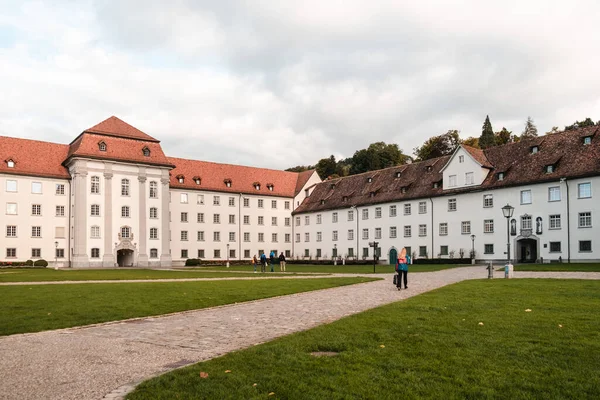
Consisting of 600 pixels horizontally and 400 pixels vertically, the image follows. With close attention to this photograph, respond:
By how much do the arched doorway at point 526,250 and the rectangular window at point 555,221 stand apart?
2.73 metres

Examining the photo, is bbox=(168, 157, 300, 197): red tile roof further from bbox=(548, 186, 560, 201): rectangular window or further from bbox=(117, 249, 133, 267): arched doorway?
bbox=(548, 186, 560, 201): rectangular window

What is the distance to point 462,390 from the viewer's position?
6230 mm

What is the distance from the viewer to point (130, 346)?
9695mm

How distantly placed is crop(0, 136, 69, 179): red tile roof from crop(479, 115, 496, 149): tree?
72.2 metres

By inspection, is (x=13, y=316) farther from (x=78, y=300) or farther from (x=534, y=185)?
(x=534, y=185)

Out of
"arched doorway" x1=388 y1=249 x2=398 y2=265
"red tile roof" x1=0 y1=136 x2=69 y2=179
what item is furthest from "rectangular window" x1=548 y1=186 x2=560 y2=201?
"red tile roof" x1=0 y1=136 x2=69 y2=179

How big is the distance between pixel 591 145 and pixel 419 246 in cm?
2052

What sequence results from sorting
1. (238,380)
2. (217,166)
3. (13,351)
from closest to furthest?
(238,380)
(13,351)
(217,166)

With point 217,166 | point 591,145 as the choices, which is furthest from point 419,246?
point 217,166

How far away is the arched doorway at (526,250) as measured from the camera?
160 feet

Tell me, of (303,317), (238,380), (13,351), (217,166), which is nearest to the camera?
(238,380)

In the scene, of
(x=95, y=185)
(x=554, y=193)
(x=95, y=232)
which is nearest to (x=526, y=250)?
(x=554, y=193)

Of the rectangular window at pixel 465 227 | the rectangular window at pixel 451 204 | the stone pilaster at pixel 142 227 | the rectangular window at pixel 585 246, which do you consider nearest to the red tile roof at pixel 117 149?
the stone pilaster at pixel 142 227

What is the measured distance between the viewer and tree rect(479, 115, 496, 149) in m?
97.2
